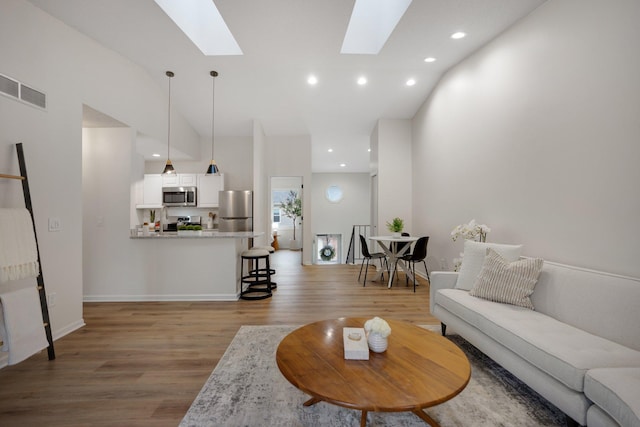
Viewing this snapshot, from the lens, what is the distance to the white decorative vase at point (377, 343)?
1583 millimetres

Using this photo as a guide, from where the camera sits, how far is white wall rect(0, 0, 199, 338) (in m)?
2.44

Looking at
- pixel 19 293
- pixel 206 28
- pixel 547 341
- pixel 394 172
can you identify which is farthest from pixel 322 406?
pixel 394 172

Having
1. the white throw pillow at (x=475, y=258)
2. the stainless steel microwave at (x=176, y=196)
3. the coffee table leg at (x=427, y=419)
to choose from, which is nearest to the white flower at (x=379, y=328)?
the coffee table leg at (x=427, y=419)

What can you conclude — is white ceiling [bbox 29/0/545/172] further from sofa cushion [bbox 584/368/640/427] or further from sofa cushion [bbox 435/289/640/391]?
sofa cushion [bbox 584/368/640/427]

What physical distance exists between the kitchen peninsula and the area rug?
74.7 inches

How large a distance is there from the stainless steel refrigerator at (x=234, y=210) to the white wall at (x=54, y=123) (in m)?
2.70

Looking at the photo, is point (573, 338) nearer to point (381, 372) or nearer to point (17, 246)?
point (381, 372)

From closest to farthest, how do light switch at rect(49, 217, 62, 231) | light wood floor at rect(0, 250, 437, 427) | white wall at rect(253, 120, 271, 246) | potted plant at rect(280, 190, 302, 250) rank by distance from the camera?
light wood floor at rect(0, 250, 437, 427)
light switch at rect(49, 217, 62, 231)
white wall at rect(253, 120, 271, 246)
potted plant at rect(280, 190, 302, 250)

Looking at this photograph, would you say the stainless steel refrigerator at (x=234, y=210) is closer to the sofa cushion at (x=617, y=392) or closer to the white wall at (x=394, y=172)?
the white wall at (x=394, y=172)

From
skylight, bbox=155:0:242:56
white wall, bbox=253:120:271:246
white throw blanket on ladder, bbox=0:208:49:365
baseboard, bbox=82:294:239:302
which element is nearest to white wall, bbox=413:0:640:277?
skylight, bbox=155:0:242:56

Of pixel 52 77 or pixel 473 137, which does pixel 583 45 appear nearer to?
pixel 473 137

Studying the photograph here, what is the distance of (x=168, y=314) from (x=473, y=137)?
14.5 feet

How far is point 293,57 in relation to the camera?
4.12 meters

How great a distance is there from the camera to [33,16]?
103 inches
